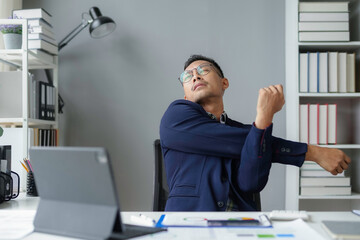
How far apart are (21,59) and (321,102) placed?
6.48ft

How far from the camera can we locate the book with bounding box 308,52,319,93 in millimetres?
2506

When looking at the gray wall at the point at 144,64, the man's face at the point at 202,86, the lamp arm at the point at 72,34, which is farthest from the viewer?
the gray wall at the point at 144,64

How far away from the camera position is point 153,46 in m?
2.84

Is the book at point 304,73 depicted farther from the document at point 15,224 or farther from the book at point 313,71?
the document at point 15,224

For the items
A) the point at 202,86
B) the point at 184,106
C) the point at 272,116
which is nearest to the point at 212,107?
the point at 202,86

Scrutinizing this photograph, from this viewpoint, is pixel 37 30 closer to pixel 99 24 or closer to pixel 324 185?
pixel 99 24

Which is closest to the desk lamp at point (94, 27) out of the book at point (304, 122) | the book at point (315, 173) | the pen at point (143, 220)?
the book at point (304, 122)

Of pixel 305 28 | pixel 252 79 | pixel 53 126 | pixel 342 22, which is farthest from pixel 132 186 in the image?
pixel 342 22

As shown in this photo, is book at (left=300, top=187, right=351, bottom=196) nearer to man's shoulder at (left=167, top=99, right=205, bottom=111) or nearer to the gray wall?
the gray wall

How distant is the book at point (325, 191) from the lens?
2455 millimetres

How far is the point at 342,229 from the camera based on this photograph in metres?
0.89

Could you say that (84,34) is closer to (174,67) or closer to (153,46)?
(153,46)

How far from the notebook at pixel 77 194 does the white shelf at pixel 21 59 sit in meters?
1.50

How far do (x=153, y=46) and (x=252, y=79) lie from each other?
0.73m
